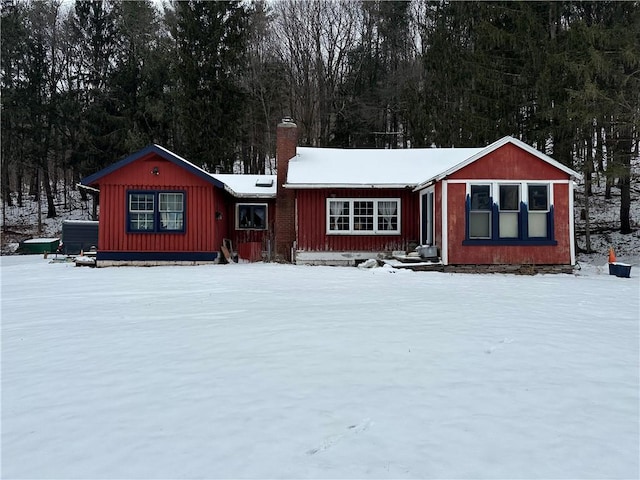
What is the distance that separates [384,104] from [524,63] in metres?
10.1

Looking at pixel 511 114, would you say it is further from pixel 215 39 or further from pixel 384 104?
pixel 215 39

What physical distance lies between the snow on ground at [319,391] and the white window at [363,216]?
29.0 ft

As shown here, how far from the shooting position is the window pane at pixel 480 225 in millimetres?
13867

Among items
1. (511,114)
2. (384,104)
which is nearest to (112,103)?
(384,104)

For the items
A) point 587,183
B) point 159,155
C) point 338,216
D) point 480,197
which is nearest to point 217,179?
point 159,155

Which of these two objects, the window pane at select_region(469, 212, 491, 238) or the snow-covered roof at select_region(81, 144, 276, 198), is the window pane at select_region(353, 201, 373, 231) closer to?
the snow-covered roof at select_region(81, 144, 276, 198)

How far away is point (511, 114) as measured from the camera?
20859mm

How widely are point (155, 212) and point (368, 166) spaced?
7.99 m

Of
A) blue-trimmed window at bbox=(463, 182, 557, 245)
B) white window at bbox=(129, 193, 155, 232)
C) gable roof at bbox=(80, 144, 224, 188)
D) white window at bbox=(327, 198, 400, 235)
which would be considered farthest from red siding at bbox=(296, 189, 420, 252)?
white window at bbox=(129, 193, 155, 232)

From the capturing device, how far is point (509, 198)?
45.4 ft

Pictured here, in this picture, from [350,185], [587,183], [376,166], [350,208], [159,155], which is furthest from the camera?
[587,183]

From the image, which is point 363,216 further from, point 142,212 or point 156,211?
point 142,212

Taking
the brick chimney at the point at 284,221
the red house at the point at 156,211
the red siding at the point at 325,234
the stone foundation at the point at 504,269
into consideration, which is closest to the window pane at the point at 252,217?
the brick chimney at the point at 284,221

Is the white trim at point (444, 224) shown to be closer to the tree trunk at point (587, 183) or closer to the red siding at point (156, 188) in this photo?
the red siding at point (156, 188)
